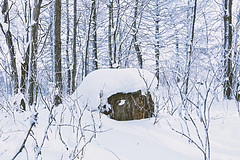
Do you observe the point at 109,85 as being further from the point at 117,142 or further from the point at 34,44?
the point at 34,44

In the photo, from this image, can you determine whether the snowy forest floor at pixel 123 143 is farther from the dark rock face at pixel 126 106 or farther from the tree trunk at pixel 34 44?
the tree trunk at pixel 34 44

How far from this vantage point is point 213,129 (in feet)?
7.48

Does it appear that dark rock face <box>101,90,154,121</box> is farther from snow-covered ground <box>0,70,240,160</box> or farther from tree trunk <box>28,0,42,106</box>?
tree trunk <box>28,0,42,106</box>

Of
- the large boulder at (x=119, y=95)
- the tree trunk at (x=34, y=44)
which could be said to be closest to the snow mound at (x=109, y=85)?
the large boulder at (x=119, y=95)

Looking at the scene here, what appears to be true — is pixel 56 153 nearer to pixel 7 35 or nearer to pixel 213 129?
pixel 213 129

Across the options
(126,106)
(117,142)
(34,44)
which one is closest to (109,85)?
(126,106)

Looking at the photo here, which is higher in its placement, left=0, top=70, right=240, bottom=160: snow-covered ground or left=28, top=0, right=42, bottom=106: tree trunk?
left=28, top=0, right=42, bottom=106: tree trunk

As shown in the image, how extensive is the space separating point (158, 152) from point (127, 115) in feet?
3.85

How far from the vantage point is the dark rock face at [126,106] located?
2.81 m

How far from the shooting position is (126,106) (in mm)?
2838

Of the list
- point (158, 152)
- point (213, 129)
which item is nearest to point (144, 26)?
point (213, 129)

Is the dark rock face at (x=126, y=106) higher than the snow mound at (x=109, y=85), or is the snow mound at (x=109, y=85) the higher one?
the snow mound at (x=109, y=85)

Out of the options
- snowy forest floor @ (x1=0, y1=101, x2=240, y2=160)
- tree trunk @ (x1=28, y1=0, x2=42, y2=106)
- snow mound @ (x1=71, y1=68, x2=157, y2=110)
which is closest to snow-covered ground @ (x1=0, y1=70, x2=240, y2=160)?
snowy forest floor @ (x1=0, y1=101, x2=240, y2=160)

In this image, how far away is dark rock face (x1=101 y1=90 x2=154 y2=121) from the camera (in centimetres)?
281
